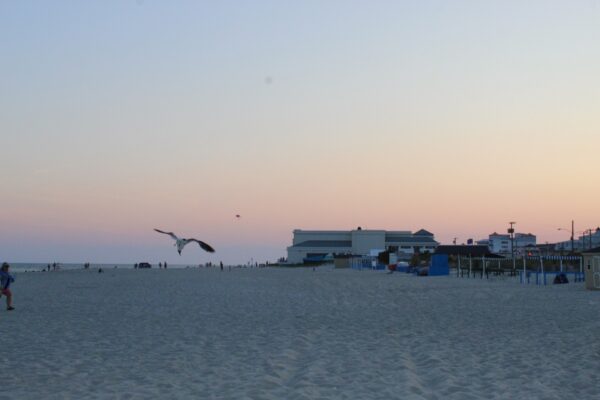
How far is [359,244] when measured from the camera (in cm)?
15512

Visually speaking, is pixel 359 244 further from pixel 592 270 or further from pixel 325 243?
pixel 592 270

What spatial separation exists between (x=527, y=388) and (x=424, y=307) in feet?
43.2

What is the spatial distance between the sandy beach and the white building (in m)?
131

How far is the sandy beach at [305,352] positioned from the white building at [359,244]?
131 meters

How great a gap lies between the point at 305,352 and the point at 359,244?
144m

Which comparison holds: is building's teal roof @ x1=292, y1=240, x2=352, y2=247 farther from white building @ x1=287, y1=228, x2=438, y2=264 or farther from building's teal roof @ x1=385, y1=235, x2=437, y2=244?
building's teal roof @ x1=385, y1=235, x2=437, y2=244

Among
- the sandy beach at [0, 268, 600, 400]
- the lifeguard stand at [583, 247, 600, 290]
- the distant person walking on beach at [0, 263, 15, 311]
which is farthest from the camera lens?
the lifeguard stand at [583, 247, 600, 290]

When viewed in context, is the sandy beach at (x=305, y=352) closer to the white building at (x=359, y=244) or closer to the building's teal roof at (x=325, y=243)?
the white building at (x=359, y=244)

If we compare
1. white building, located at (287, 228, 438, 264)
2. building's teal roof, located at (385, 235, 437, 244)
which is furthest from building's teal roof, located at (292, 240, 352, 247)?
building's teal roof, located at (385, 235, 437, 244)

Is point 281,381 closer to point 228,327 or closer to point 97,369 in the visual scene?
point 97,369

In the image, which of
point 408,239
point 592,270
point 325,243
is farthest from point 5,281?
point 408,239

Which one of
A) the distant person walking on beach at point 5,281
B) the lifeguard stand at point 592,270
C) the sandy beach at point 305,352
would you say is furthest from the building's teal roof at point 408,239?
the distant person walking on beach at point 5,281

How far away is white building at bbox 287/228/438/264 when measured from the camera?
153 metres

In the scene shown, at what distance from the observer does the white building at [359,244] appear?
→ 153 m
